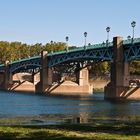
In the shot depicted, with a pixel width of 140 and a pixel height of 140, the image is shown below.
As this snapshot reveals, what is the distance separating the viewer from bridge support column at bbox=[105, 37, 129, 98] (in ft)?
388

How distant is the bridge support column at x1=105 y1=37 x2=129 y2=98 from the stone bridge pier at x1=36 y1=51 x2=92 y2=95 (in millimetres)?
39708

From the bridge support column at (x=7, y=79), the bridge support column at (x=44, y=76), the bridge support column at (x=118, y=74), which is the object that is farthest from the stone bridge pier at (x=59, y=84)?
the bridge support column at (x=118, y=74)

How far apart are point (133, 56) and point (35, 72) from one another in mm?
78983

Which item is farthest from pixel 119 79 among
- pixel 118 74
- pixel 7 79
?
pixel 7 79

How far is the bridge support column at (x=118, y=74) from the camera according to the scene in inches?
4660

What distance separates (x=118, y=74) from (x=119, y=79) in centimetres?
131

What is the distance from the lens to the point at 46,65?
16438 cm

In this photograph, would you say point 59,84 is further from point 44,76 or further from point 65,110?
point 65,110

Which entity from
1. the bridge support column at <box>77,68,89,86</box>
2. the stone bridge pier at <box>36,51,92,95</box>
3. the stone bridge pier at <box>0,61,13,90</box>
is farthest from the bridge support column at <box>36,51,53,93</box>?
the stone bridge pier at <box>0,61,13,90</box>

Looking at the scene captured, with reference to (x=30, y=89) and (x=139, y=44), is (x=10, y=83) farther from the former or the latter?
(x=139, y=44)

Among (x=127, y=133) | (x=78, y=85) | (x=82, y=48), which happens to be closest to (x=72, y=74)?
(x=78, y=85)

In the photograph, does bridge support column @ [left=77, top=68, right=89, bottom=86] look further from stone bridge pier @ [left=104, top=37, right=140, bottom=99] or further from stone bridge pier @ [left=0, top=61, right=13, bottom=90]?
stone bridge pier @ [left=104, top=37, right=140, bottom=99]

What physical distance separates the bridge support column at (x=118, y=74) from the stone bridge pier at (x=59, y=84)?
130 ft

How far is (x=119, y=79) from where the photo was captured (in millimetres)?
119562
